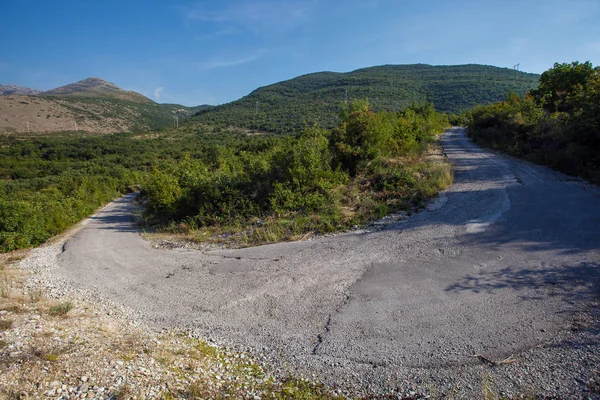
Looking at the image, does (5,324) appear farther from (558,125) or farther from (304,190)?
(558,125)

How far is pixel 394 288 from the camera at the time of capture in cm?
505

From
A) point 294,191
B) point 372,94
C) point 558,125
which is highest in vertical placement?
point 372,94

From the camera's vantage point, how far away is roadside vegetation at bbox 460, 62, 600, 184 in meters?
12.2

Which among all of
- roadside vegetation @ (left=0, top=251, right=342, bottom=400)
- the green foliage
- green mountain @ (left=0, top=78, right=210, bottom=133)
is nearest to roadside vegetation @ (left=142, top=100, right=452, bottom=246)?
roadside vegetation @ (left=0, top=251, right=342, bottom=400)

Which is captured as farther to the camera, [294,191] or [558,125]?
[558,125]

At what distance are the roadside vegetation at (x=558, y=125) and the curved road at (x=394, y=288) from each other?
4353 millimetres

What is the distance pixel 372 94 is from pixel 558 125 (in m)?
73.0

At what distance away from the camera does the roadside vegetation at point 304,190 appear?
9.27 metres

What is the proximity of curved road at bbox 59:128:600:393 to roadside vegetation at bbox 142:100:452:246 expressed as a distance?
3.80 ft

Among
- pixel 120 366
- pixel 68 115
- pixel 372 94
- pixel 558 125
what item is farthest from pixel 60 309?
pixel 68 115

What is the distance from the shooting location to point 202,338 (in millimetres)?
4355

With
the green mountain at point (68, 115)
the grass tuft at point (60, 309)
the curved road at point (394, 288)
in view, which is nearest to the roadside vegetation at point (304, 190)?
the curved road at point (394, 288)

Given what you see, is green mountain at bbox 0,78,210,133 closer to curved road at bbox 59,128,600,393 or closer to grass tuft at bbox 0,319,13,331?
curved road at bbox 59,128,600,393

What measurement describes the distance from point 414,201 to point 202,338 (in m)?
7.34
